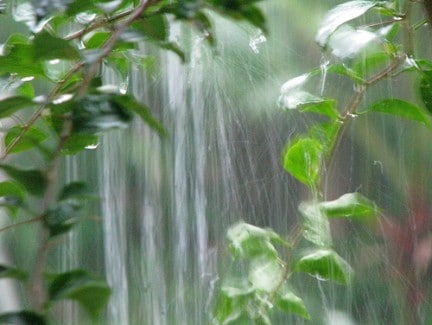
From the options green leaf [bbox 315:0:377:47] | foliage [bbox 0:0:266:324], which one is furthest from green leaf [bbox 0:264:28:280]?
green leaf [bbox 315:0:377:47]

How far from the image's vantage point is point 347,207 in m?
0.85

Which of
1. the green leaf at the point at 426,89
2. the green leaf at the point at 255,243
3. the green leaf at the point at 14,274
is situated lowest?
the green leaf at the point at 14,274

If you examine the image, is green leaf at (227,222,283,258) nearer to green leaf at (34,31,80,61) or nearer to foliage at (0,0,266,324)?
foliage at (0,0,266,324)

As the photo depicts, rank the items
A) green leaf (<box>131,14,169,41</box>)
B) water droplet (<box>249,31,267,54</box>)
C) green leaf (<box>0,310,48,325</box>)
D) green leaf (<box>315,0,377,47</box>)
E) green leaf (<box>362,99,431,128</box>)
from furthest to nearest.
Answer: water droplet (<box>249,31,267,54</box>)
green leaf (<box>362,99,431,128</box>)
green leaf (<box>315,0,377,47</box>)
green leaf (<box>131,14,169,41</box>)
green leaf (<box>0,310,48,325</box>)

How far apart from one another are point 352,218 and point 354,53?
0.27 metres

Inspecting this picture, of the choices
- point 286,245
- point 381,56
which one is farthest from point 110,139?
point 381,56

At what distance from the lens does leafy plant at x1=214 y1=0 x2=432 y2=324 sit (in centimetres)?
80

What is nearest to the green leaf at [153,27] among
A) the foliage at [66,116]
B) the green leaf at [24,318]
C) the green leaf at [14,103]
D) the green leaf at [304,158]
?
the foliage at [66,116]

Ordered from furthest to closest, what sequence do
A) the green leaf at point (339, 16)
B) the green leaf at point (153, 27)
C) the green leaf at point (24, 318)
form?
the green leaf at point (339, 16)
the green leaf at point (153, 27)
the green leaf at point (24, 318)

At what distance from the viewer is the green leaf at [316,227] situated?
89 cm

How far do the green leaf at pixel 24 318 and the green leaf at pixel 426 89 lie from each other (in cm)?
46

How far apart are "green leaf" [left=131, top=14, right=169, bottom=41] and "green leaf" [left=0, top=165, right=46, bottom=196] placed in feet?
0.45

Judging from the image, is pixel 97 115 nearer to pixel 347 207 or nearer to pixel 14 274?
pixel 14 274

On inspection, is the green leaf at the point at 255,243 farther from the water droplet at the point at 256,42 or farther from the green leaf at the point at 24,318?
the green leaf at the point at 24,318
